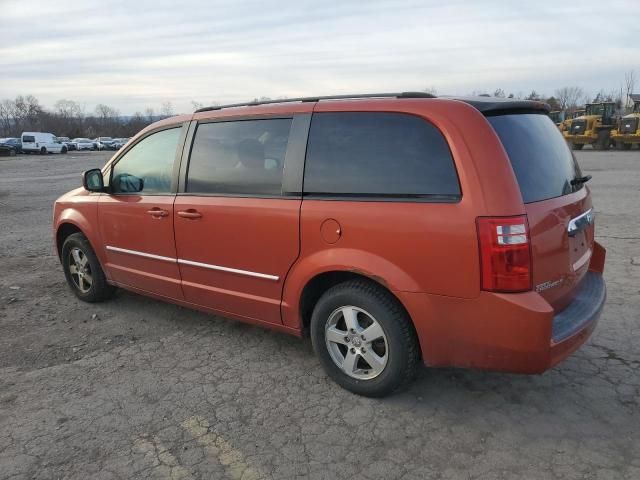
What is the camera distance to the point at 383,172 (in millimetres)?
3057

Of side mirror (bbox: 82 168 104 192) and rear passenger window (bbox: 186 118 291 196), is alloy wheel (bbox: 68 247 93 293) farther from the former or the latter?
rear passenger window (bbox: 186 118 291 196)

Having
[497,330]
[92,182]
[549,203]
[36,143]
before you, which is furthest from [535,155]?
[36,143]

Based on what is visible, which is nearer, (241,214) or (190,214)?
(241,214)

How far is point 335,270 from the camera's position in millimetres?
3191

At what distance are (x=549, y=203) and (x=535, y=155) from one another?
0.31 metres

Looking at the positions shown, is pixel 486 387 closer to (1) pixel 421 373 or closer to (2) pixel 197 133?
(1) pixel 421 373

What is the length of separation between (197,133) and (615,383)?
336 cm

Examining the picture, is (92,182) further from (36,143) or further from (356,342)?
(36,143)

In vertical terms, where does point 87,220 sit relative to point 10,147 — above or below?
below

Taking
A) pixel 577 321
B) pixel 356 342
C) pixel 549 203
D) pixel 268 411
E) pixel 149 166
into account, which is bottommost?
pixel 268 411

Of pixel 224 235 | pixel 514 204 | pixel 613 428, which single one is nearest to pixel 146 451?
pixel 224 235

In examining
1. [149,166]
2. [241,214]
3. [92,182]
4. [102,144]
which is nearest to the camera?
[241,214]

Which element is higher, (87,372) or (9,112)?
(9,112)

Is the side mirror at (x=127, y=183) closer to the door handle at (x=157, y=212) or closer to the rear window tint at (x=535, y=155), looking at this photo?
the door handle at (x=157, y=212)
